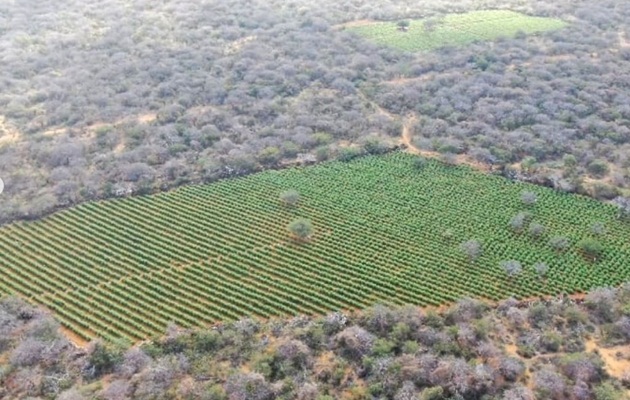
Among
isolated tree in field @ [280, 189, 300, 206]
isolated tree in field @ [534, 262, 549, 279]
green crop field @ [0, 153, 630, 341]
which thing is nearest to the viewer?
green crop field @ [0, 153, 630, 341]

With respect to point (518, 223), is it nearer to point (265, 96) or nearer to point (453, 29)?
point (265, 96)

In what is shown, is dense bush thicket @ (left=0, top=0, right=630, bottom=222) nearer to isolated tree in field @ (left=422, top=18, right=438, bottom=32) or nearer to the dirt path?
isolated tree in field @ (left=422, top=18, right=438, bottom=32)

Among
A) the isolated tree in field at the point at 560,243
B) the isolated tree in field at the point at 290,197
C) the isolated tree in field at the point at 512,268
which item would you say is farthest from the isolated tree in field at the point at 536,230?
the isolated tree in field at the point at 290,197

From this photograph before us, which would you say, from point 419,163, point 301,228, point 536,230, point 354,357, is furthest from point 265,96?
point 354,357

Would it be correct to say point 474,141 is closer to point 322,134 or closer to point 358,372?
point 322,134

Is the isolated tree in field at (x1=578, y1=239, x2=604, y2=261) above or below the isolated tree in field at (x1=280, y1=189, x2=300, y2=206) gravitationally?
below

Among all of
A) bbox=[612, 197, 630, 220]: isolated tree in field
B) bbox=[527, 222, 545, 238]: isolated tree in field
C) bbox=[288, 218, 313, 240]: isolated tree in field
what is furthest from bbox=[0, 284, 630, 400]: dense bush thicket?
bbox=[612, 197, 630, 220]: isolated tree in field

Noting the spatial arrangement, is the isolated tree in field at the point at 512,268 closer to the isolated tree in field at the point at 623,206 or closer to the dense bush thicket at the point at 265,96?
the isolated tree in field at the point at 623,206
